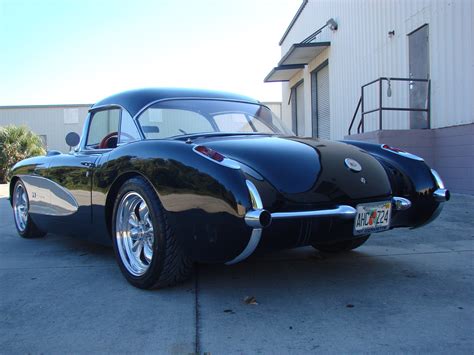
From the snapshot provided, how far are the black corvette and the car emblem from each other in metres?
0.01

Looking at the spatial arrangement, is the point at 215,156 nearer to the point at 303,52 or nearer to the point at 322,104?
the point at 303,52

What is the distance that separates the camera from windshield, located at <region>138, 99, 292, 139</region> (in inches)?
143

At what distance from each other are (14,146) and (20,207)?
14.0 m

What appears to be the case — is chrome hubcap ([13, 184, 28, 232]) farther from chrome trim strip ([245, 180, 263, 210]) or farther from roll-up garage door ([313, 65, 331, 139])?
roll-up garage door ([313, 65, 331, 139])

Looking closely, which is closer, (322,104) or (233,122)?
(233,122)

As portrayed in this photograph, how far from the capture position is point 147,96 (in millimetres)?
3824

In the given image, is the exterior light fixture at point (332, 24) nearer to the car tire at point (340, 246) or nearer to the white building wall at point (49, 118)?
the car tire at point (340, 246)

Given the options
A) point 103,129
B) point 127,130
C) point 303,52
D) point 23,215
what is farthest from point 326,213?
point 303,52

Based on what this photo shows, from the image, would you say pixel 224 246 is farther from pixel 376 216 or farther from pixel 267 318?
pixel 376 216

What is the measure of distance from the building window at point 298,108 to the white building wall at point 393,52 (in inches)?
55.8

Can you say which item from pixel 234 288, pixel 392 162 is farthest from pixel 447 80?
pixel 234 288

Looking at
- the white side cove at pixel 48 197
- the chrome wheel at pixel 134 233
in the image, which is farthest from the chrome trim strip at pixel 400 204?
the white side cove at pixel 48 197

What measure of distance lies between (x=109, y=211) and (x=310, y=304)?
1710 mm

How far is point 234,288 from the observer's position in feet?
10.4
